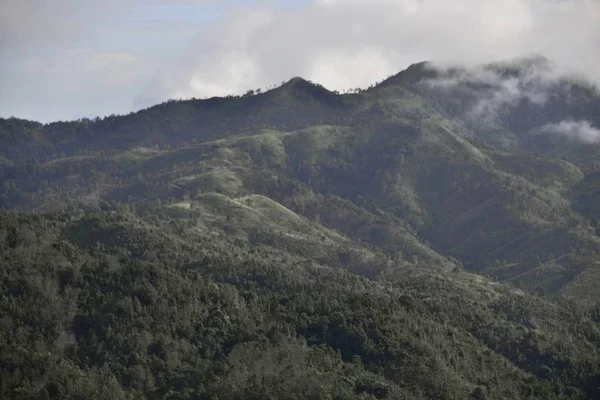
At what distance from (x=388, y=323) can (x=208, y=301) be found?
90.9 ft

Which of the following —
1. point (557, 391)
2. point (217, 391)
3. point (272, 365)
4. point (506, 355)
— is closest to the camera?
point (217, 391)

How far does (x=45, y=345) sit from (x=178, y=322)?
2050 cm

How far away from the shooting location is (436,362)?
503 ft

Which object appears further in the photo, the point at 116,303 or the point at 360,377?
the point at 116,303

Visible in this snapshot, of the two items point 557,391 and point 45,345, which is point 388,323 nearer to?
point 557,391

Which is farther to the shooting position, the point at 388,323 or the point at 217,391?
the point at 388,323

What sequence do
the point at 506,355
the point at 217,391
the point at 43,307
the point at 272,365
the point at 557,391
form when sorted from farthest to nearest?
1. the point at 506,355
2. the point at 557,391
3. the point at 43,307
4. the point at 272,365
5. the point at 217,391

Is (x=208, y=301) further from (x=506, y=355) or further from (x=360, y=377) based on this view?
(x=506, y=355)

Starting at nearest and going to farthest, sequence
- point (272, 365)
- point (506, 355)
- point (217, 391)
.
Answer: point (217, 391)
point (272, 365)
point (506, 355)

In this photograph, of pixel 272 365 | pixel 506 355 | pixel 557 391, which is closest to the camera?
pixel 272 365

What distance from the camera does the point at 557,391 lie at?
166 m

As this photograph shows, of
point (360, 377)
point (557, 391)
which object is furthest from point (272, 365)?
point (557, 391)

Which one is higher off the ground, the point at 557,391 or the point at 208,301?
the point at 208,301

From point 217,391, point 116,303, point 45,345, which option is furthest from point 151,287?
point 217,391
